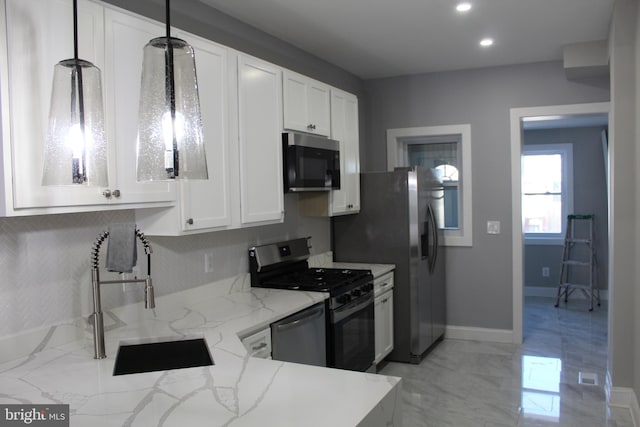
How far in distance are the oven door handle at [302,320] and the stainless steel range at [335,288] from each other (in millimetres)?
148

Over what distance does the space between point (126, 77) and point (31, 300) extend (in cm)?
102

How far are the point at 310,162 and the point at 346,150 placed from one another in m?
0.78

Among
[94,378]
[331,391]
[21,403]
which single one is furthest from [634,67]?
[21,403]

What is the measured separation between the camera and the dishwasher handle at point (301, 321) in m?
2.89

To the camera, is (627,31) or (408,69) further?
(408,69)

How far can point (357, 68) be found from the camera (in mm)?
5316

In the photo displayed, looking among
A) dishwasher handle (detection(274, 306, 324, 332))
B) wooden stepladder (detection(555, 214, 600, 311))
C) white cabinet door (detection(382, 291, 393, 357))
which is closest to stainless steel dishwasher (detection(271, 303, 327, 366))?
dishwasher handle (detection(274, 306, 324, 332))

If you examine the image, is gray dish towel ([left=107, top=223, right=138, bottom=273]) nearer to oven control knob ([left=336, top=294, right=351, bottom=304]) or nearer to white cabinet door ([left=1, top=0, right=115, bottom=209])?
white cabinet door ([left=1, top=0, right=115, bottom=209])

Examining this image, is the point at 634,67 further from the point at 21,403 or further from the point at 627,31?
the point at 21,403

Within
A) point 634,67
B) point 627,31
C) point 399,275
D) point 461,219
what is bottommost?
point 399,275

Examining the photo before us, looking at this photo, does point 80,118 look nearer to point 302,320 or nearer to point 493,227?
point 302,320

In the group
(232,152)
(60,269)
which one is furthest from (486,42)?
(60,269)

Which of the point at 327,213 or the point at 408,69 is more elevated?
the point at 408,69

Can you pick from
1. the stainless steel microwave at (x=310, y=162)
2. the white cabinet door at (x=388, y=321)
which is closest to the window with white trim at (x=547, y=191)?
the white cabinet door at (x=388, y=321)
